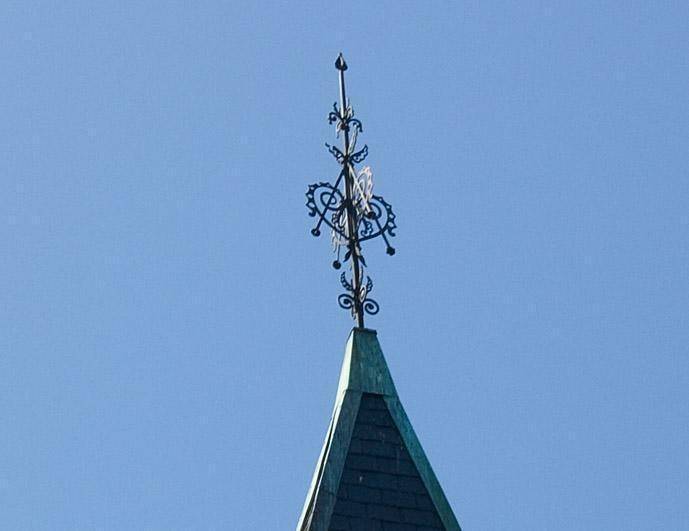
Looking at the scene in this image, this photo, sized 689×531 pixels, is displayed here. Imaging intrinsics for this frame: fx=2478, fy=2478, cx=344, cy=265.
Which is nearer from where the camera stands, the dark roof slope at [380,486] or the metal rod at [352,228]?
the dark roof slope at [380,486]

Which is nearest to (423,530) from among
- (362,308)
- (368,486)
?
(368,486)

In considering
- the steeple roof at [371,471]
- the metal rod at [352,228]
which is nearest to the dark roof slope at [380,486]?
the steeple roof at [371,471]

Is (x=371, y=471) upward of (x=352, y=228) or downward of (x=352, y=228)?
downward

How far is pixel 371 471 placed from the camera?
23047 mm

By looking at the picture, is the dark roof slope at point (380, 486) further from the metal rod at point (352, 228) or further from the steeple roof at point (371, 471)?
the metal rod at point (352, 228)

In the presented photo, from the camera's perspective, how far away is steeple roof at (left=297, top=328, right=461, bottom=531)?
2253cm

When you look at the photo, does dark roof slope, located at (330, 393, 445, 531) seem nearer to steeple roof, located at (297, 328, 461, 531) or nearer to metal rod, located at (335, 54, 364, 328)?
steeple roof, located at (297, 328, 461, 531)

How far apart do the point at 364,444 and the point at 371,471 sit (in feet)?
1.25

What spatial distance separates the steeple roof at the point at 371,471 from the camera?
22531mm

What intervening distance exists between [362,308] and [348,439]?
1.88 m

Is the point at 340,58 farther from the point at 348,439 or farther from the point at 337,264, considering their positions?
the point at 348,439

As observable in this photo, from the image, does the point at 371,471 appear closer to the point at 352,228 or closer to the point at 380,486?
the point at 380,486

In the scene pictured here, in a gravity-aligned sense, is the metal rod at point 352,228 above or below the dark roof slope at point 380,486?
above

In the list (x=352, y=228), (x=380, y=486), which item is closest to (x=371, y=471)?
(x=380, y=486)
